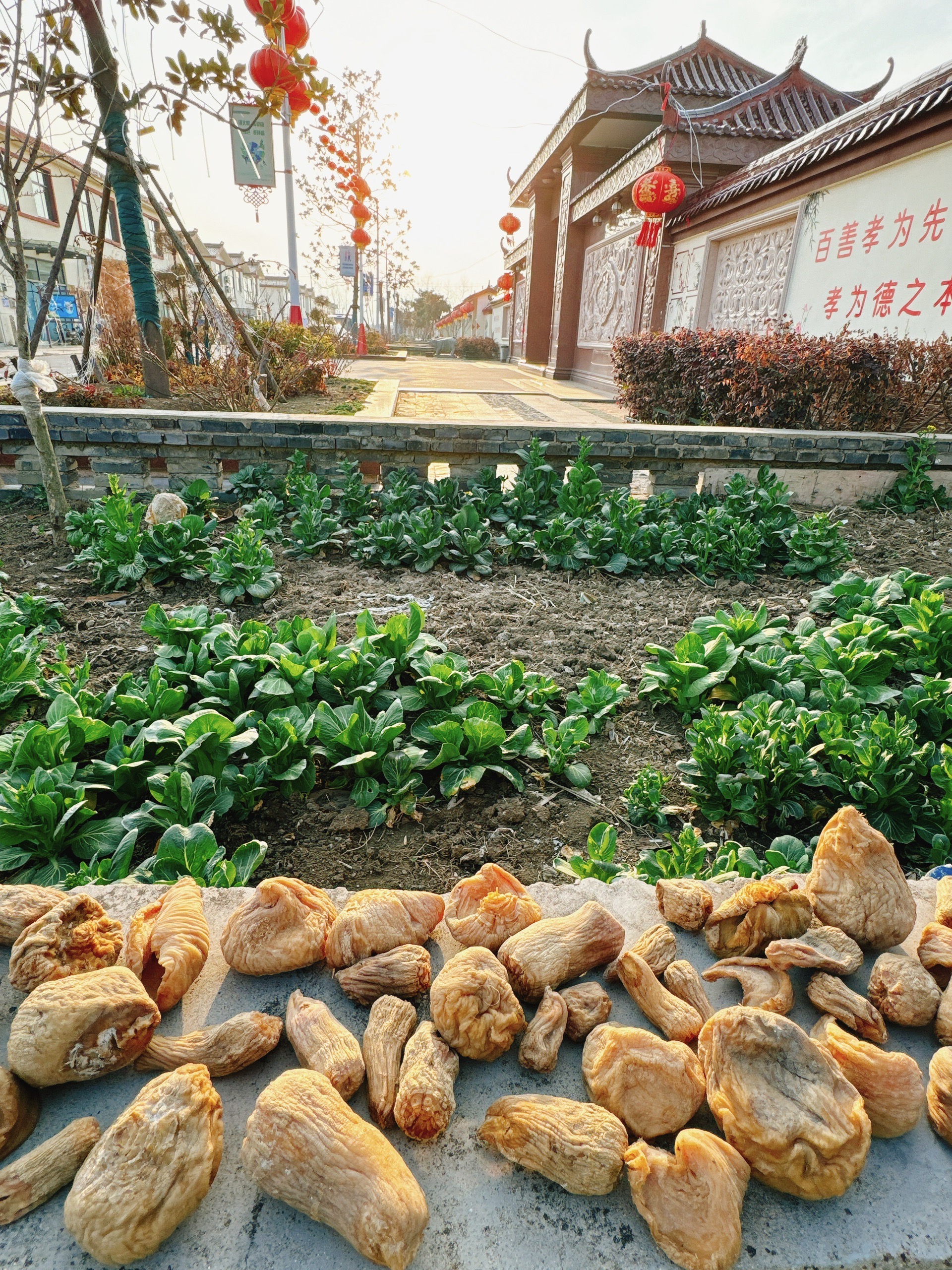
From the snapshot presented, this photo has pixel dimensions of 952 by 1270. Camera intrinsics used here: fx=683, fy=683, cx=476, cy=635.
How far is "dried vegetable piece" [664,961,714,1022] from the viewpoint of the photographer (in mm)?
1058

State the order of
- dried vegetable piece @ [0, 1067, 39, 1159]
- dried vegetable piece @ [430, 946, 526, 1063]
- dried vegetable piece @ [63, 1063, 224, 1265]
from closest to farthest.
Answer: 1. dried vegetable piece @ [63, 1063, 224, 1265]
2. dried vegetable piece @ [0, 1067, 39, 1159]
3. dried vegetable piece @ [430, 946, 526, 1063]

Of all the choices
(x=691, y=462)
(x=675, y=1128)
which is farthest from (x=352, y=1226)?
(x=691, y=462)

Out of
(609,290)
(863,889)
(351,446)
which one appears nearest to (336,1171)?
(863,889)

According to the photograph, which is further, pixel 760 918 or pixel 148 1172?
pixel 760 918

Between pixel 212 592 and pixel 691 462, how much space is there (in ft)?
11.4

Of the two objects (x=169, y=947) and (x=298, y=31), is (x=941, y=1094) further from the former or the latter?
(x=298, y=31)

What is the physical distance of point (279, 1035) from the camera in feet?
3.22

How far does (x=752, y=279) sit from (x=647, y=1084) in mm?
10083

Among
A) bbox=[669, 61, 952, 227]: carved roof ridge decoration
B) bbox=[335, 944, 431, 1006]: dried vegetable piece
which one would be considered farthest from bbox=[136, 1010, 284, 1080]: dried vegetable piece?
bbox=[669, 61, 952, 227]: carved roof ridge decoration

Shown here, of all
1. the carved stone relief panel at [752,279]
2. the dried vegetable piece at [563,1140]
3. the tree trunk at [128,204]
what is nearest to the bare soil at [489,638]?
the dried vegetable piece at [563,1140]

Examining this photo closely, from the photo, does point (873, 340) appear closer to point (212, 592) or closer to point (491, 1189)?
point (212, 592)

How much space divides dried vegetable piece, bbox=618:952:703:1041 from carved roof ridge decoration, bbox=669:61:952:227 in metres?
7.24

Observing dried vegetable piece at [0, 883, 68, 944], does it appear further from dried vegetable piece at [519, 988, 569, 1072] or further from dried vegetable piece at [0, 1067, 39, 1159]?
dried vegetable piece at [519, 988, 569, 1072]

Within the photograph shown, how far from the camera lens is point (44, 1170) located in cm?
81
